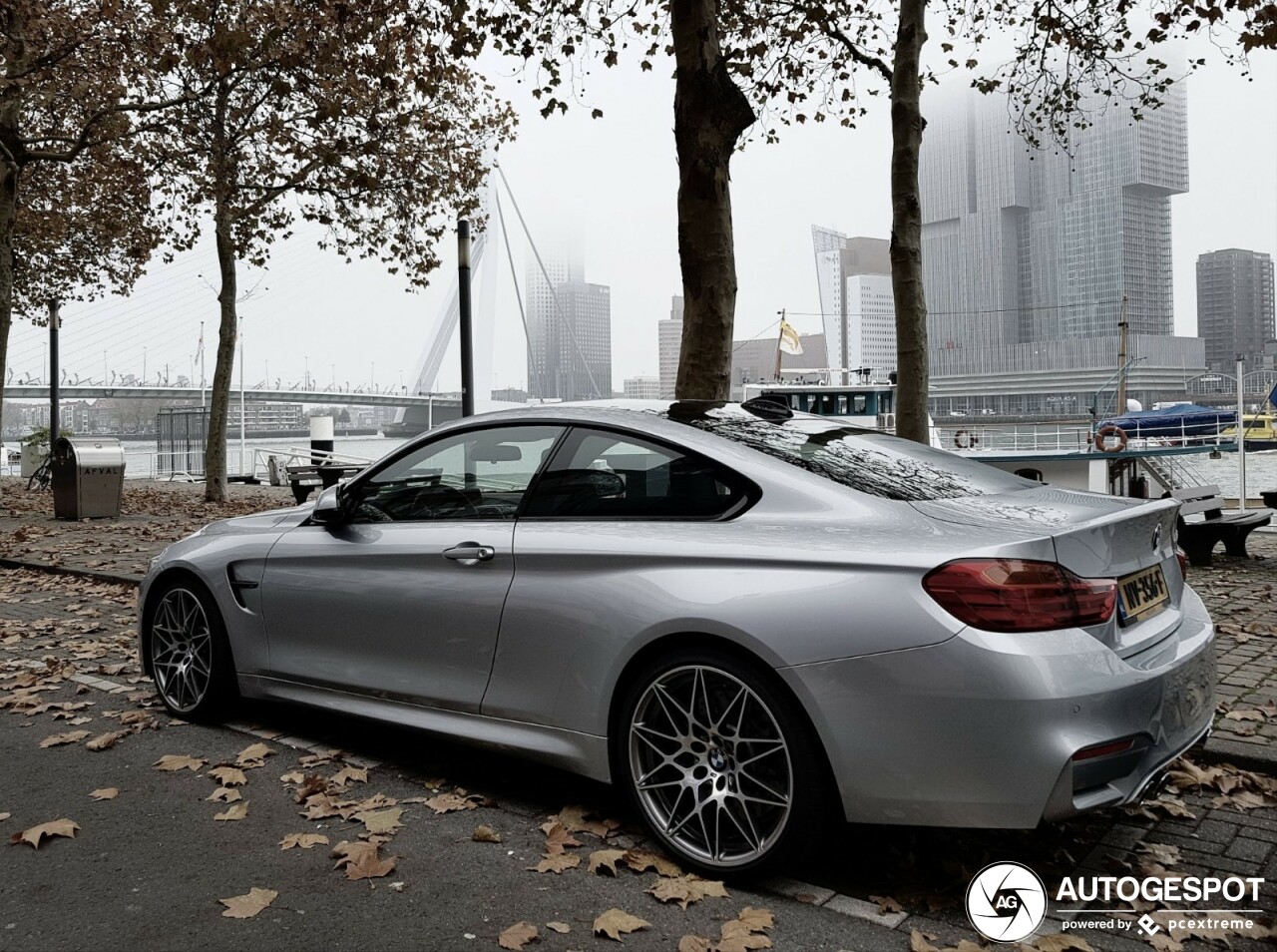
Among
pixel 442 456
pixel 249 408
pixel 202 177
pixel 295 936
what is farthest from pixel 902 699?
pixel 249 408

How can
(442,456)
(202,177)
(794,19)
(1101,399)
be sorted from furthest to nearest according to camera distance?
(1101,399), (202,177), (794,19), (442,456)

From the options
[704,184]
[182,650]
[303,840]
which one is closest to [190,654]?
[182,650]

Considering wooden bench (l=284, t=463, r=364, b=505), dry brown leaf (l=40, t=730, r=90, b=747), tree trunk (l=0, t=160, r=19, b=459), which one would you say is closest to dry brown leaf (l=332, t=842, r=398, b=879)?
dry brown leaf (l=40, t=730, r=90, b=747)

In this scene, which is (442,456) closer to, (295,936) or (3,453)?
(295,936)

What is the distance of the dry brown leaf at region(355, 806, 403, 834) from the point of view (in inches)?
142

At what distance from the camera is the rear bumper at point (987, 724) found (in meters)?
2.69

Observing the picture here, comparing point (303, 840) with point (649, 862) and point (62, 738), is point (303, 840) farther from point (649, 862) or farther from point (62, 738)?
point (62, 738)

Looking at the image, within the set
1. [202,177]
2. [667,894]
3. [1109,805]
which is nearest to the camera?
[1109,805]

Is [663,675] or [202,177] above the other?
[202,177]

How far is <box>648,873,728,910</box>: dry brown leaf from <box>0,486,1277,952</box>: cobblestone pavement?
0.04 meters

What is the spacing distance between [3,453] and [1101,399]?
227ft

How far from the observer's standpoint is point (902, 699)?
2.80 meters

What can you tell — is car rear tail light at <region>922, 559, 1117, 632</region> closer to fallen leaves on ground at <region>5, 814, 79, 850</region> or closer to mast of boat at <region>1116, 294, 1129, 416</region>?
fallen leaves on ground at <region>5, 814, 79, 850</region>

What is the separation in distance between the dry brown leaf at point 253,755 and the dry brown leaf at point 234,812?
1.49 feet
